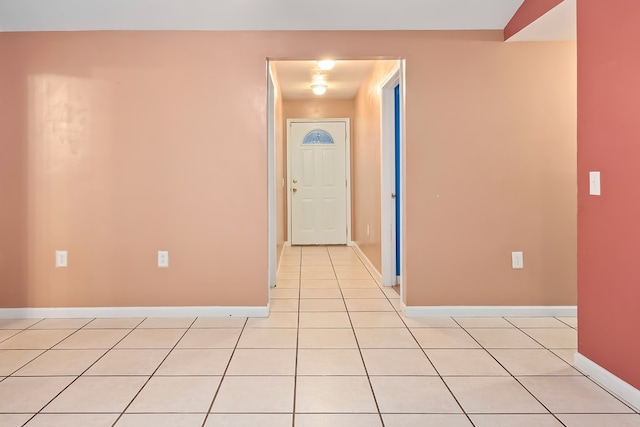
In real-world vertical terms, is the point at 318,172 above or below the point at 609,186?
above

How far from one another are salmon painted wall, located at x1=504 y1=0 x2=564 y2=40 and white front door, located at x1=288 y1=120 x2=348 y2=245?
147 inches

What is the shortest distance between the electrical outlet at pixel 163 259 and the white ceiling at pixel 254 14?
1.57m

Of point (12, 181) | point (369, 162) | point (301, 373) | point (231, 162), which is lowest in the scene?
point (301, 373)

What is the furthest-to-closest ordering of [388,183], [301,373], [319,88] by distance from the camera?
1. [319,88]
2. [388,183]
3. [301,373]

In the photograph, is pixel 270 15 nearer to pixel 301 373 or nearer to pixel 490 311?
pixel 301 373

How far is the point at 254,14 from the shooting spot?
296 cm

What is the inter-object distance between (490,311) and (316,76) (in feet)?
10.8

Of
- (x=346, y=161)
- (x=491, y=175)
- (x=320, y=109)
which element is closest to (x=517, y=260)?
(x=491, y=175)

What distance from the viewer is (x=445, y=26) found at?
121 inches

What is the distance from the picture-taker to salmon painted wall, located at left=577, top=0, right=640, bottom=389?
6.25ft

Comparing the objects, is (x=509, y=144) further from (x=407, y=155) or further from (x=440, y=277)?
(x=440, y=277)

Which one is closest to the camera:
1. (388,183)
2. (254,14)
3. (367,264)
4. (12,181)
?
(254,14)

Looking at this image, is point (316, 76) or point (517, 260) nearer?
point (517, 260)

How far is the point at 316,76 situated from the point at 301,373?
150 inches
